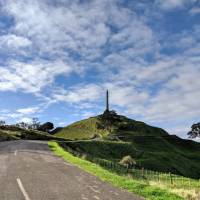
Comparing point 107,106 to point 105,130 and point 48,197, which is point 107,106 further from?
point 48,197

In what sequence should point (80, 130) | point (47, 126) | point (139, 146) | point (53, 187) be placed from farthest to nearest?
point (47, 126)
point (80, 130)
point (139, 146)
point (53, 187)

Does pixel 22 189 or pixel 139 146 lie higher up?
pixel 139 146

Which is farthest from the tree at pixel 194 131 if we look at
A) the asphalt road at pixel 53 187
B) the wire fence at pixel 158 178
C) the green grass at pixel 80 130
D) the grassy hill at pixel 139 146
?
the asphalt road at pixel 53 187

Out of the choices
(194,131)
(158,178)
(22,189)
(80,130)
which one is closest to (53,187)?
(22,189)

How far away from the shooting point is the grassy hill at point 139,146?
73044 mm

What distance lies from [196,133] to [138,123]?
38.5m

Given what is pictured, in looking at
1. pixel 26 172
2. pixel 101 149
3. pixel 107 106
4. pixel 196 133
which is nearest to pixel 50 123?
pixel 107 106

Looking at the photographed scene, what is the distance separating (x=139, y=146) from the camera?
325 ft

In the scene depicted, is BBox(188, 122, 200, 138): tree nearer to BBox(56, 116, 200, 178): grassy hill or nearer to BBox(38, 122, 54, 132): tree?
BBox(56, 116, 200, 178): grassy hill

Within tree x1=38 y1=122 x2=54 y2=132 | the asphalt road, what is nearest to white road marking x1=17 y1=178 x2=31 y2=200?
the asphalt road

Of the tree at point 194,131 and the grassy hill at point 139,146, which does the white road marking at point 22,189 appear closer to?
the grassy hill at point 139,146

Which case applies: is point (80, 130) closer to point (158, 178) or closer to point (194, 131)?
point (194, 131)

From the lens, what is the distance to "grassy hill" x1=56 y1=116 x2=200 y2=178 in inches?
2876

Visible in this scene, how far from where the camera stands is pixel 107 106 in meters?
132
